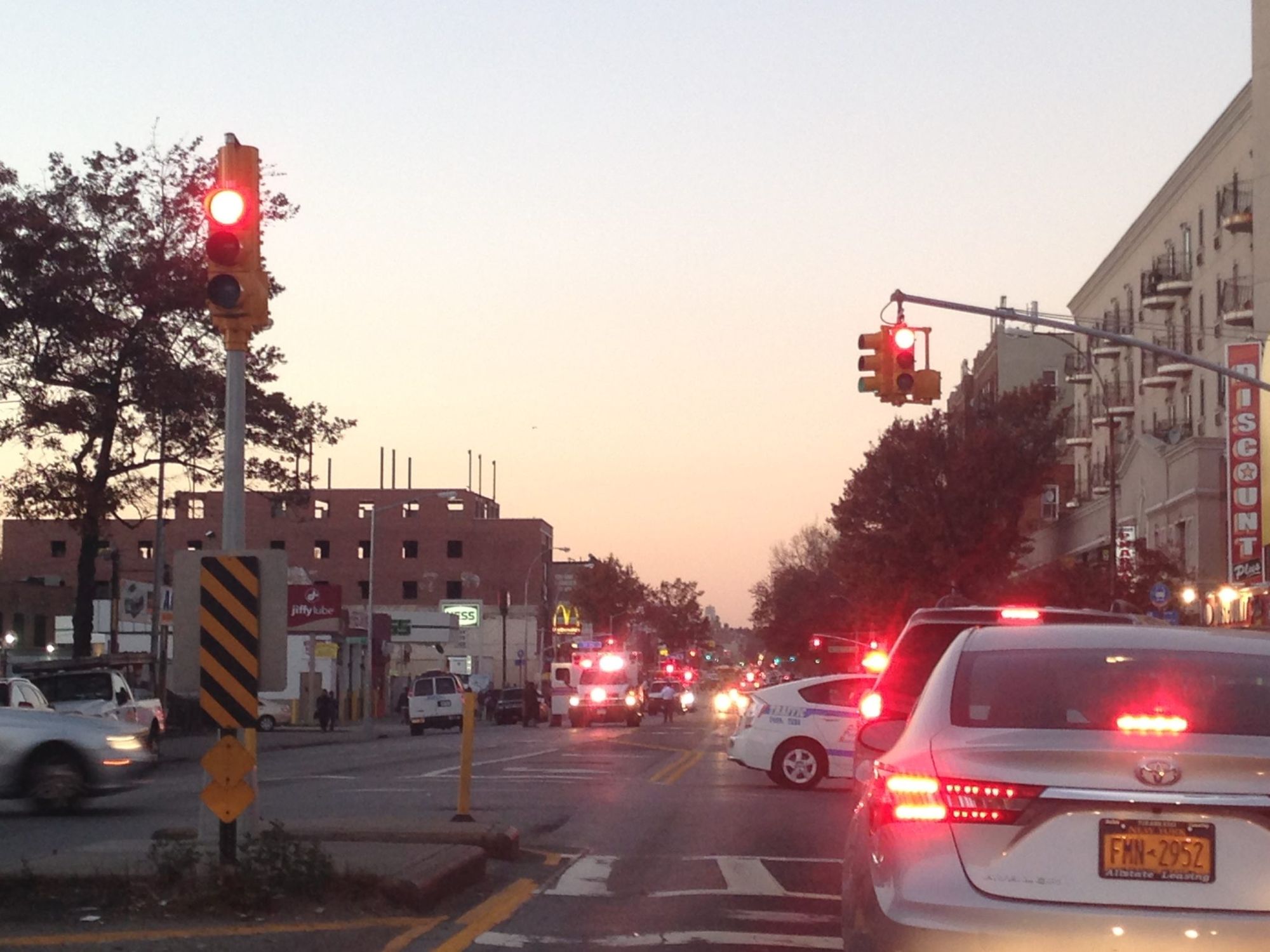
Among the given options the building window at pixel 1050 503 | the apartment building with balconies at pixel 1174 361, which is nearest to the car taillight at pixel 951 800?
the apartment building with balconies at pixel 1174 361

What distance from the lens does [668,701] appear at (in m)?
72.9

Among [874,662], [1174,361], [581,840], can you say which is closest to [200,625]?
[581,840]

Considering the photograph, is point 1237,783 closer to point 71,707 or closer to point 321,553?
point 71,707

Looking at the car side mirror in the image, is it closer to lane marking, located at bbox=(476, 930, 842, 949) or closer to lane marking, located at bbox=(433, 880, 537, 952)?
lane marking, located at bbox=(476, 930, 842, 949)

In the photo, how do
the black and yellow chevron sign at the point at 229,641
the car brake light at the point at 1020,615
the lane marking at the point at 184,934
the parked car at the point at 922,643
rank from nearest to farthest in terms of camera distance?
the lane marking at the point at 184,934 → the black and yellow chevron sign at the point at 229,641 → the car brake light at the point at 1020,615 → the parked car at the point at 922,643

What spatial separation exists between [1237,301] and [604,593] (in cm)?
11213

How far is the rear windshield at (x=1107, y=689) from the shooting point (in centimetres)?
634

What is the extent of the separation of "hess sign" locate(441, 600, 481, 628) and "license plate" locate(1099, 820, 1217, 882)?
336 feet

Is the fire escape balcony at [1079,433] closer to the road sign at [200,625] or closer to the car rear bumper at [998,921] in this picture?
the road sign at [200,625]

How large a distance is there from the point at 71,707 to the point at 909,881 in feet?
94.1

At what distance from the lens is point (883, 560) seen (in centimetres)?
6781

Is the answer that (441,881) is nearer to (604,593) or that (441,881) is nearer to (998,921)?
(998,921)

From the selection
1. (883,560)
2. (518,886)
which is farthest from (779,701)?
(883,560)

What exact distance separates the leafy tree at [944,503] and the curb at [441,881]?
183ft
